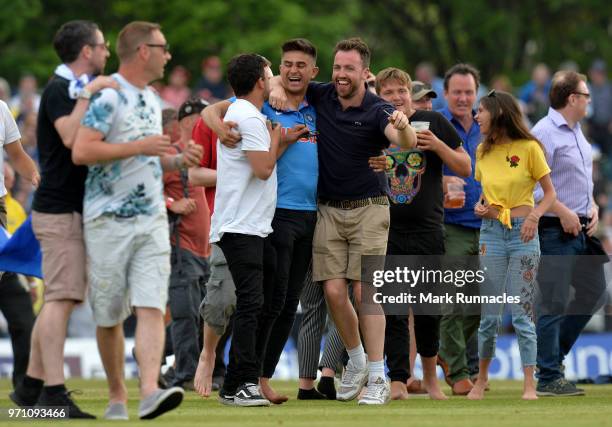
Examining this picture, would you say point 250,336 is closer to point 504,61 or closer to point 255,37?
point 255,37

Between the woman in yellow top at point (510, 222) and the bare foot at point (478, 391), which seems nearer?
the woman in yellow top at point (510, 222)

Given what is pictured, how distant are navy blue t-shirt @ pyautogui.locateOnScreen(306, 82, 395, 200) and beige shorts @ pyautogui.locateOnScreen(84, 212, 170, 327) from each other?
2.11 m

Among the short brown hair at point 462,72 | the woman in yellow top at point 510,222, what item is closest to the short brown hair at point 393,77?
the woman in yellow top at point 510,222

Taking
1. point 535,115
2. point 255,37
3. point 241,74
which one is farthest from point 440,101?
point 241,74

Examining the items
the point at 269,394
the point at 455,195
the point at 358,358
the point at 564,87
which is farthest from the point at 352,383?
the point at 564,87

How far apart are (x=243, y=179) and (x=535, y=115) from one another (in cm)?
1416

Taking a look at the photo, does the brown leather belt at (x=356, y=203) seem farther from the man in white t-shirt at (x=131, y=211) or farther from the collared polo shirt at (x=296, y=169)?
the man in white t-shirt at (x=131, y=211)

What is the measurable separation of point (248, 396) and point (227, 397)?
0.89 ft

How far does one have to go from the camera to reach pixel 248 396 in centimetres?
1067

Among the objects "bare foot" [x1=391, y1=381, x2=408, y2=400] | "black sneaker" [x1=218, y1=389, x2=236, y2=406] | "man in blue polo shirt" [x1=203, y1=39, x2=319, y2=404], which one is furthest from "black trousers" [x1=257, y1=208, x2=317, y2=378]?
"bare foot" [x1=391, y1=381, x2=408, y2=400]

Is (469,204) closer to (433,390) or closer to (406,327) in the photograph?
(406,327)

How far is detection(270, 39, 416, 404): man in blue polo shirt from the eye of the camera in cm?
1102

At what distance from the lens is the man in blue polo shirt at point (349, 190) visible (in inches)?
434

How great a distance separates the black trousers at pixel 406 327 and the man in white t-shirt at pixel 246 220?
1418 mm
